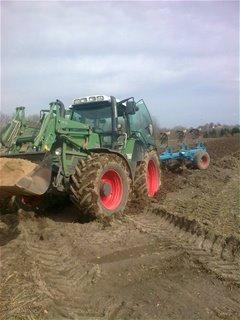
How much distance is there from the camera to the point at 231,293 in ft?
16.0

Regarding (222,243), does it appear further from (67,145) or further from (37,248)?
(67,145)

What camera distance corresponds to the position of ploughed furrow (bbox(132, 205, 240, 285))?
18.4 feet

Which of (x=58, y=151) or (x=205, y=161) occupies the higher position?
(x=58, y=151)

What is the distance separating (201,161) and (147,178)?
5.67m

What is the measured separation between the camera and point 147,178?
10.6 metres

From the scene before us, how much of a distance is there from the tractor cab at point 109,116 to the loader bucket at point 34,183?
2554 millimetres

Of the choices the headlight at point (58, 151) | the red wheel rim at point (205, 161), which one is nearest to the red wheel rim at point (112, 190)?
the headlight at point (58, 151)

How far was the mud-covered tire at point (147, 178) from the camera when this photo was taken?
9.87 metres

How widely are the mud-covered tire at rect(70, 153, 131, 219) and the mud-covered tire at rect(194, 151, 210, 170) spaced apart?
6982mm

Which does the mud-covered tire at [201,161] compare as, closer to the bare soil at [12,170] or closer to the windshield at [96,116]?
the windshield at [96,116]

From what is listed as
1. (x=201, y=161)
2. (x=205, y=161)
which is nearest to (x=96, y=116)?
(x=201, y=161)

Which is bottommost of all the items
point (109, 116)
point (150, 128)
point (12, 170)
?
point (12, 170)

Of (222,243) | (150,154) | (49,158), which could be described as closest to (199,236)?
(222,243)

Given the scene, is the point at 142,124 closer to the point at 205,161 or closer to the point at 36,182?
the point at 36,182
